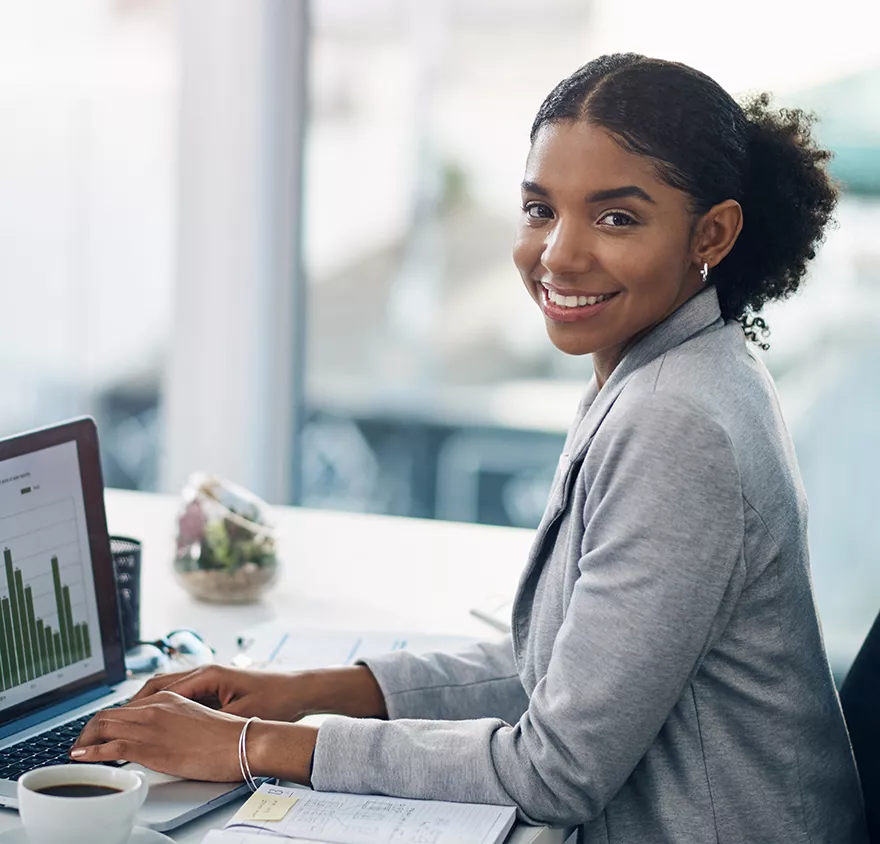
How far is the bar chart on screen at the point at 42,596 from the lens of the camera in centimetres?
122

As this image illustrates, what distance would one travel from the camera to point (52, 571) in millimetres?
1284

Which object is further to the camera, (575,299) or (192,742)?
(575,299)

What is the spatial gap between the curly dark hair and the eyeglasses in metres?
0.71

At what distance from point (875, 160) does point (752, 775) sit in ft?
6.04

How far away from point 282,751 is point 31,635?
0.99ft

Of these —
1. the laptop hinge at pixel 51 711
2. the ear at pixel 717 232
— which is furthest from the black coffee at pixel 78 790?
the ear at pixel 717 232

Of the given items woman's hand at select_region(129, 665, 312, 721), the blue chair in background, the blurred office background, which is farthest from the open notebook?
A: the blurred office background

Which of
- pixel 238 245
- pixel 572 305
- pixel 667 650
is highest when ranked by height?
pixel 572 305

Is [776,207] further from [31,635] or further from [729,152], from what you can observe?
[31,635]

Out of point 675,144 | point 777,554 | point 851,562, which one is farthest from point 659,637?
point 851,562

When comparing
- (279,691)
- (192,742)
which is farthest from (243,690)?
(192,742)

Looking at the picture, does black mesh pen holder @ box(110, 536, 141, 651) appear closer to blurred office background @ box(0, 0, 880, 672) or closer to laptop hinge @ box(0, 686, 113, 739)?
laptop hinge @ box(0, 686, 113, 739)

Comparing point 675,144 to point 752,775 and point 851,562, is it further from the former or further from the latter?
point 851,562

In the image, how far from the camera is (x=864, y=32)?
8.68ft
